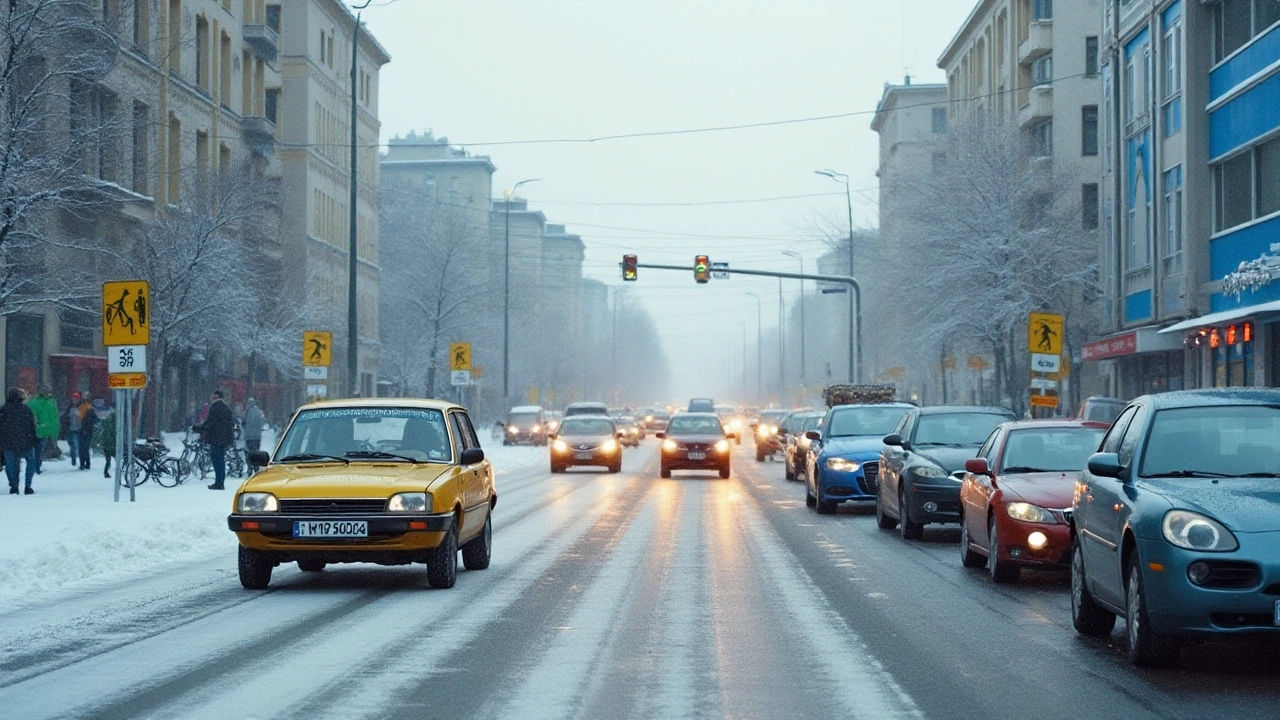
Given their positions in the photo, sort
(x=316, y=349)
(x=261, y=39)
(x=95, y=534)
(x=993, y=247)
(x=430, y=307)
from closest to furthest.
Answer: (x=95, y=534), (x=316, y=349), (x=993, y=247), (x=261, y=39), (x=430, y=307)

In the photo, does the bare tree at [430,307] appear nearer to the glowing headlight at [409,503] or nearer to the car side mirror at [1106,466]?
the glowing headlight at [409,503]

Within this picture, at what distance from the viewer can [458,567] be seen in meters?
16.8

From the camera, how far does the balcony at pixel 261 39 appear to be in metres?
67.1

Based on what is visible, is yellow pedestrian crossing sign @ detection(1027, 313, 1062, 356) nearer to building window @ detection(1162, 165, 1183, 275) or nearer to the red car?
building window @ detection(1162, 165, 1183, 275)

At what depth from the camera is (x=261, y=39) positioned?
221ft

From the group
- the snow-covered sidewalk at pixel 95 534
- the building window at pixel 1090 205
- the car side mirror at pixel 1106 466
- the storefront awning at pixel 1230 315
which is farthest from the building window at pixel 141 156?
the building window at pixel 1090 205

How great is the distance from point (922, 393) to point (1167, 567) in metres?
71.4

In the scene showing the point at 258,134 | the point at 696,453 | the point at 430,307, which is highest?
the point at 258,134

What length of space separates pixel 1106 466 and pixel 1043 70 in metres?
61.3

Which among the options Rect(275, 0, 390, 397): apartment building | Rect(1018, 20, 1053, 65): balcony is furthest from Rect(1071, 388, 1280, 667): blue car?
Rect(275, 0, 390, 397): apartment building

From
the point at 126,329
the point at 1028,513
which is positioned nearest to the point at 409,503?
the point at 1028,513

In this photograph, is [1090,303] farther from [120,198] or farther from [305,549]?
[305,549]

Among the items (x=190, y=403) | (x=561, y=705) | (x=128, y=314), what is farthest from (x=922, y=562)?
(x=190, y=403)

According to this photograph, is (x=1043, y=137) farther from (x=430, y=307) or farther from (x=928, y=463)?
(x=928, y=463)
